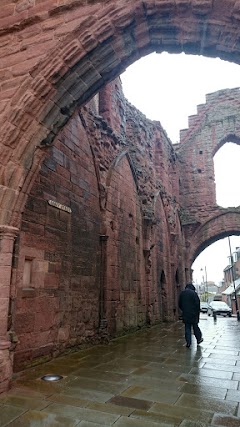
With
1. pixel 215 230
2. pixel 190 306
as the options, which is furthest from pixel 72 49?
pixel 215 230

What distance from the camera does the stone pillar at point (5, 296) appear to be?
12.5 ft

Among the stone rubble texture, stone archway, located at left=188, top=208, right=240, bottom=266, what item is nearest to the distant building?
stone archway, located at left=188, top=208, right=240, bottom=266

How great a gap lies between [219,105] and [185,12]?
16.4 metres

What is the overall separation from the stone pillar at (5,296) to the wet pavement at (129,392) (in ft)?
0.73

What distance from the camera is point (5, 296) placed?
4.01 metres

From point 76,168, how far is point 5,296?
376 centimetres

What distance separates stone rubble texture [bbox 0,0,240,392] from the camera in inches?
165

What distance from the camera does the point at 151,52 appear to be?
15.2 feet

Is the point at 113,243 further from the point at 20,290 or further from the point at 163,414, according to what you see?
the point at 163,414

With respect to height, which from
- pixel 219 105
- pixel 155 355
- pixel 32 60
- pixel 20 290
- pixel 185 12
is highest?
pixel 219 105

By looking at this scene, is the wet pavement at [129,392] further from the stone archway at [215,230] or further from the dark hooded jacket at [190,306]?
the stone archway at [215,230]

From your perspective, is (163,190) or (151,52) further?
(163,190)

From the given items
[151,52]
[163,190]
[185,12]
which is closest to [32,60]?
[151,52]

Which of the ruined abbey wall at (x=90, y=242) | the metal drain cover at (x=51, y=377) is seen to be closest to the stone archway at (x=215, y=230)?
the ruined abbey wall at (x=90, y=242)
